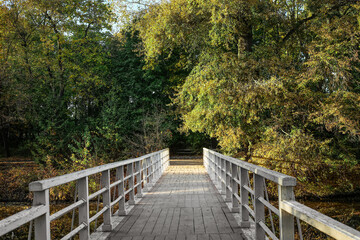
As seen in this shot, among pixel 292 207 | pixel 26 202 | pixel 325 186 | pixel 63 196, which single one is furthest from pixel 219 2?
pixel 26 202

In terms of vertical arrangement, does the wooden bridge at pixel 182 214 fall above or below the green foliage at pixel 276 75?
below

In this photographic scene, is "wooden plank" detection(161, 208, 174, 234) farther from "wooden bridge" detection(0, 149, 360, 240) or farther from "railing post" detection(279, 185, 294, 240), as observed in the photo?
"railing post" detection(279, 185, 294, 240)

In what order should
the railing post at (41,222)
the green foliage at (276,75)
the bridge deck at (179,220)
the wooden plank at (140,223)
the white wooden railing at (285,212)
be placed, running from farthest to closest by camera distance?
the green foliage at (276,75) < the wooden plank at (140,223) < the bridge deck at (179,220) < the railing post at (41,222) < the white wooden railing at (285,212)

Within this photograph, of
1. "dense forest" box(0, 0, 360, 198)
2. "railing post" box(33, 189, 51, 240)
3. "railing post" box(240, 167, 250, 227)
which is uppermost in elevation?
"dense forest" box(0, 0, 360, 198)

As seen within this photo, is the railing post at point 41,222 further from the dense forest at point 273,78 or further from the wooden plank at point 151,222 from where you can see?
the dense forest at point 273,78

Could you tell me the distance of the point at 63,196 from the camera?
51.2ft

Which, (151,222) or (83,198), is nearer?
(83,198)

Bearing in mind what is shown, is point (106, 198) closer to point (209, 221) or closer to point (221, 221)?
point (209, 221)

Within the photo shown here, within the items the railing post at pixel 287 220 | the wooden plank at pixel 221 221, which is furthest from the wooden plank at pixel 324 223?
the wooden plank at pixel 221 221

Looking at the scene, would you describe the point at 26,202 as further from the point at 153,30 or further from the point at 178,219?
the point at 178,219

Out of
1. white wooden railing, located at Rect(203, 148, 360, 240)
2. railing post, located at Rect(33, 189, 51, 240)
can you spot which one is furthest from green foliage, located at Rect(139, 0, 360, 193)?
railing post, located at Rect(33, 189, 51, 240)

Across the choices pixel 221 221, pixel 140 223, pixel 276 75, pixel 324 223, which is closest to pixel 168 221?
pixel 140 223

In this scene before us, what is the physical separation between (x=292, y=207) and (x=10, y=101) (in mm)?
23703

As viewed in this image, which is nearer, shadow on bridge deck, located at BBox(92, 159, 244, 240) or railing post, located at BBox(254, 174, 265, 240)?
railing post, located at BBox(254, 174, 265, 240)
